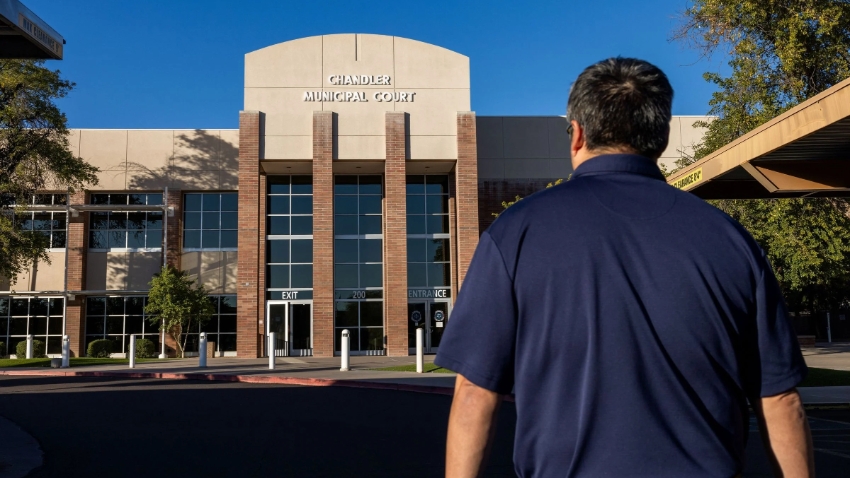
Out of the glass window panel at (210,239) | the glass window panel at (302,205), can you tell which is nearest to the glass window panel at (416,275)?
the glass window panel at (302,205)

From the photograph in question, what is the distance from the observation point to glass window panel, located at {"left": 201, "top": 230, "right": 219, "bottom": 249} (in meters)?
36.6

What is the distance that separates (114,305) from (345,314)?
36.6 feet

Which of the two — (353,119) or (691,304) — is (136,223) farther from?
(691,304)

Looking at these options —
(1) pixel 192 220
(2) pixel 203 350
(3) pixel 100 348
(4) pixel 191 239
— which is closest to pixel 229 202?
(1) pixel 192 220

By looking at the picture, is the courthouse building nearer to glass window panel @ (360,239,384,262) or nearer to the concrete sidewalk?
glass window panel @ (360,239,384,262)

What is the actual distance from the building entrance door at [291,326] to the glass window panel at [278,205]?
404 cm

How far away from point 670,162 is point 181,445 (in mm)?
30430

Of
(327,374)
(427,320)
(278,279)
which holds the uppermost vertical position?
(278,279)

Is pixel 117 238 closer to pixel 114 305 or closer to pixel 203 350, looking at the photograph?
pixel 114 305

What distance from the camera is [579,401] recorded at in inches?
74.6

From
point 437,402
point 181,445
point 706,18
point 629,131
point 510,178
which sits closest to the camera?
point 629,131

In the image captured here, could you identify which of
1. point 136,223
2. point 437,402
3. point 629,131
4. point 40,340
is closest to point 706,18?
point 437,402

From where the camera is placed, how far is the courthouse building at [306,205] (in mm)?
32469

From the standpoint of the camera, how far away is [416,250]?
34.8 meters
